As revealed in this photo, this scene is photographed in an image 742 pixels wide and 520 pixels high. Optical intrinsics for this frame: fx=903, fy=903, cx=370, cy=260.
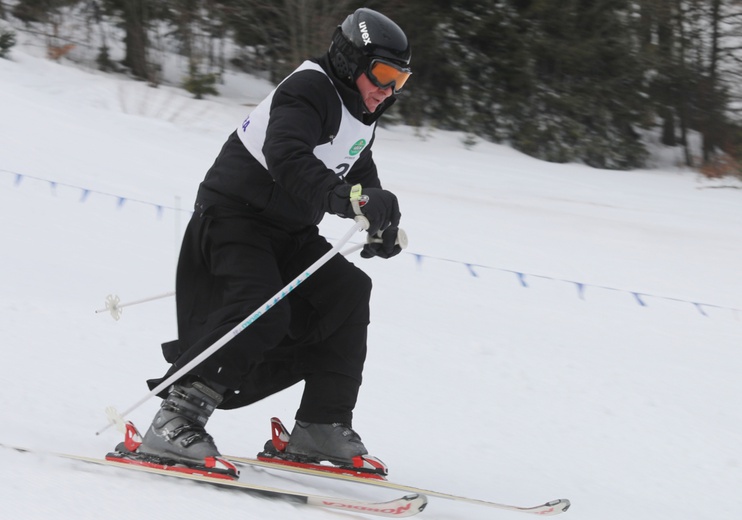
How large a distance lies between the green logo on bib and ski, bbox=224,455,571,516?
45.2 inches

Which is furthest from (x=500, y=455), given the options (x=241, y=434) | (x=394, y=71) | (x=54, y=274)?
(x=54, y=274)

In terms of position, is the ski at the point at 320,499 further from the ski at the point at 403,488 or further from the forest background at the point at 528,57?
the forest background at the point at 528,57

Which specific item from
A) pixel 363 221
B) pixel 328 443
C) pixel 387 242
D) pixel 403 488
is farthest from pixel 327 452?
pixel 363 221

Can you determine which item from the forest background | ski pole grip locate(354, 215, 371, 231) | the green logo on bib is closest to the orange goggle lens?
the green logo on bib

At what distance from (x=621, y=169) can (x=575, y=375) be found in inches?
478

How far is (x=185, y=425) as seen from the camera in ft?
10.0

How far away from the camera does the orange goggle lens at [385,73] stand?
3008 millimetres

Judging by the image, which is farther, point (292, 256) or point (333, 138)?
point (292, 256)

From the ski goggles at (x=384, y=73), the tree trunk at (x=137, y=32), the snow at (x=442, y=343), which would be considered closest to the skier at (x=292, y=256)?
the ski goggles at (x=384, y=73)

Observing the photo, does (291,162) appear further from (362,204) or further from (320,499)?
(320,499)

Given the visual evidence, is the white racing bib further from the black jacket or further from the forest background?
the forest background

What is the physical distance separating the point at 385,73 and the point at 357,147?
32 centimetres

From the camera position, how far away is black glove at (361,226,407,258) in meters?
2.99

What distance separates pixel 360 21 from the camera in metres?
3.08
